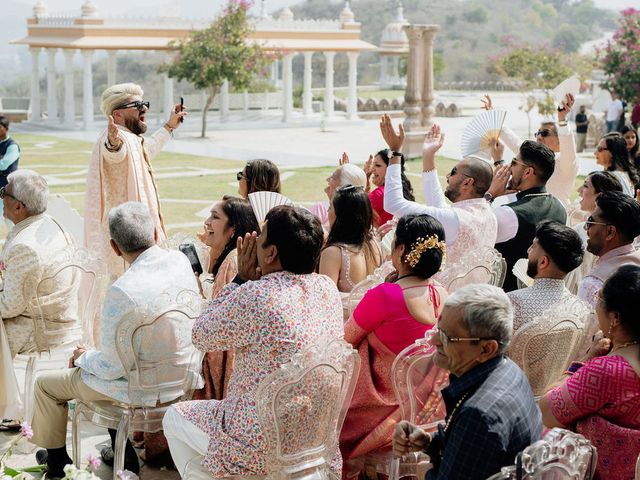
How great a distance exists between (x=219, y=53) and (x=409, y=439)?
77.6ft

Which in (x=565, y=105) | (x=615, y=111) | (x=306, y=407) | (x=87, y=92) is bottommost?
(x=87, y=92)

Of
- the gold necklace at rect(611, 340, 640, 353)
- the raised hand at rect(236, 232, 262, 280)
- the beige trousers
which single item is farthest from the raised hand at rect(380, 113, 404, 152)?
the gold necklace at rect(611, 340, 640, 353)

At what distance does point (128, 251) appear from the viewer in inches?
164

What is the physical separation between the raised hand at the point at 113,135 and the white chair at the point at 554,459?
3587 millimetres

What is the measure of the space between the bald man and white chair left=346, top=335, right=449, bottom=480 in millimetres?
2650

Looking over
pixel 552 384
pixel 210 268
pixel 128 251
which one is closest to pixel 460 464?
pixel 552 384

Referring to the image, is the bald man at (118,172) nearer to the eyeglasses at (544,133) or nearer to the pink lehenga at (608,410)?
the eyeglasses at (544,133)

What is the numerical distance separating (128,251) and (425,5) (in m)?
105

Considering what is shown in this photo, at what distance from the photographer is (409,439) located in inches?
119

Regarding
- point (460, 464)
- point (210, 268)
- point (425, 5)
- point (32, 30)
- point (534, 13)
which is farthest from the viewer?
point (425, 5)

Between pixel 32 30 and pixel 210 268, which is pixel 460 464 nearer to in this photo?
pixel 210 268

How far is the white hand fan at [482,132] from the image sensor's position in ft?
21.4

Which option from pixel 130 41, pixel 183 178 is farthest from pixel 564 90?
pixel 130 41

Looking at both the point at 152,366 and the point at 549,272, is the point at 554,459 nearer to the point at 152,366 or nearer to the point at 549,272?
the point at 549,272
